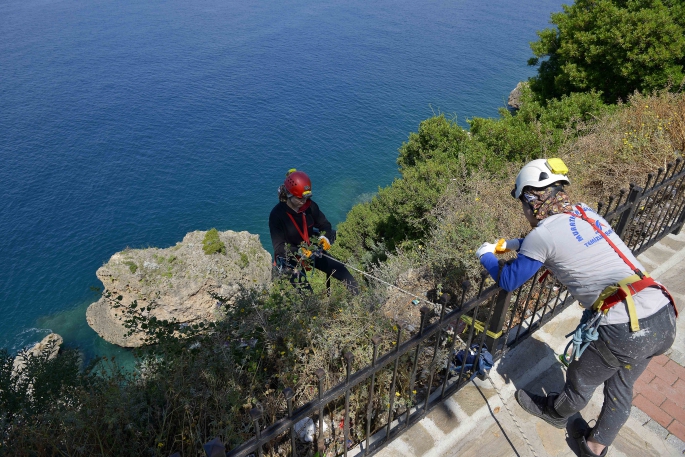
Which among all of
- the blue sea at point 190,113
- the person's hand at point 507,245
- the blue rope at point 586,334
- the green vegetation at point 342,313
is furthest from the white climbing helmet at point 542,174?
the blue sea at point 190,113

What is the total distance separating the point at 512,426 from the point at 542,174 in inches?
85.1

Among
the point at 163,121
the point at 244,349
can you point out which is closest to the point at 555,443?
the point at 244,349

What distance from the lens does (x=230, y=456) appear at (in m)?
2.16

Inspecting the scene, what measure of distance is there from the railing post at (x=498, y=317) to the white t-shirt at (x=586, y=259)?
545mm

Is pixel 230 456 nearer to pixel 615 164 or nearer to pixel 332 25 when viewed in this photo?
pixel 615 164

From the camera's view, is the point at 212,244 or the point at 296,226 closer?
the point at 296,226

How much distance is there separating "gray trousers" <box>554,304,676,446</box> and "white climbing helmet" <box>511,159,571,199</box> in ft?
3.47

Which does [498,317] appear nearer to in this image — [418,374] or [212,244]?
[418,374]

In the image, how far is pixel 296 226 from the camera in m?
5.86

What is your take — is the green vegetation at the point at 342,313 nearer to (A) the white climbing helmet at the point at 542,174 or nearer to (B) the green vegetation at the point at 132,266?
(A) the white climbing helmet at the point at 542,174

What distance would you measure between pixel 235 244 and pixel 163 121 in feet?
69.3

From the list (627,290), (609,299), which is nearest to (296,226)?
(609,299)

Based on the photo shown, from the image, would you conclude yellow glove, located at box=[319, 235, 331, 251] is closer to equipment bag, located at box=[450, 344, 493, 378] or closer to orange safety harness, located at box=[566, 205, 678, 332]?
equipment bag, located at box=[450, 344, 493, 378]

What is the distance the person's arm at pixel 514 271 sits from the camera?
301 centimetres
